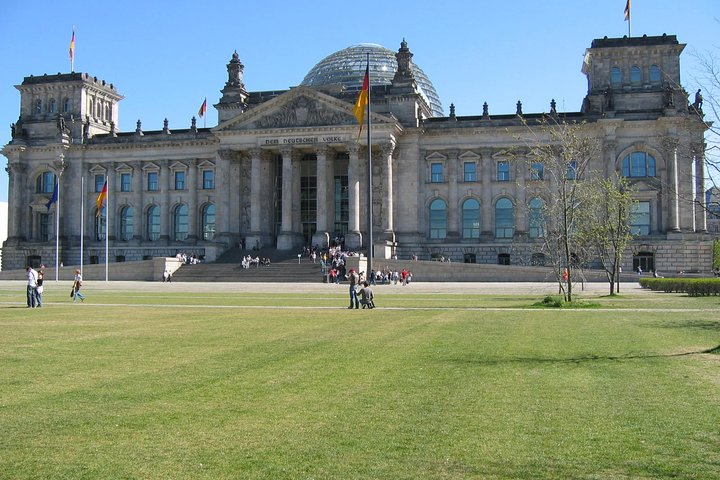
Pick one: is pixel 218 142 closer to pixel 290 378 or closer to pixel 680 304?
pixel 680 304

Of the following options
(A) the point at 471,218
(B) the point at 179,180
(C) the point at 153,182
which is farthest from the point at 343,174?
(C) the point at 153,182

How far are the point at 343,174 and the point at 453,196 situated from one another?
12588mm

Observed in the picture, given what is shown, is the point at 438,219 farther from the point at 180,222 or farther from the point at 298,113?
→ the point at 180,222

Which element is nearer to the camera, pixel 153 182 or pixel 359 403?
pixel 359 403

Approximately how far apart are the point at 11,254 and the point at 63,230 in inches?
261

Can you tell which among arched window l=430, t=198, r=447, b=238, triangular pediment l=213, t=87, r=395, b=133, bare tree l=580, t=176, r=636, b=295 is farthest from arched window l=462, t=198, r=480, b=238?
bare tree l=580, t=176, r=636, b=295

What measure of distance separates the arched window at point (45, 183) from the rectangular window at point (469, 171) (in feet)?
165

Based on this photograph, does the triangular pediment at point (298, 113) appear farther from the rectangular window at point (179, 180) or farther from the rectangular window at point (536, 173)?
the rectangular window at point (536, 173)

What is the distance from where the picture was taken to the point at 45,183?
94000 millimetres

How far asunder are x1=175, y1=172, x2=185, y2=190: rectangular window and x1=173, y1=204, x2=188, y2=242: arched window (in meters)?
2.22

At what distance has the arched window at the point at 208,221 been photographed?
293ft

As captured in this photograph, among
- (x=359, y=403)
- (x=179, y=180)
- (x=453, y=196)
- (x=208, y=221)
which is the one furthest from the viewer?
(x=179, y=180)

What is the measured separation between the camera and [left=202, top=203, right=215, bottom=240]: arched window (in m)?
89.3

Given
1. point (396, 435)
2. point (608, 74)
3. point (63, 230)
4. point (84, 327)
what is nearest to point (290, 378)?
point (396, 435)
